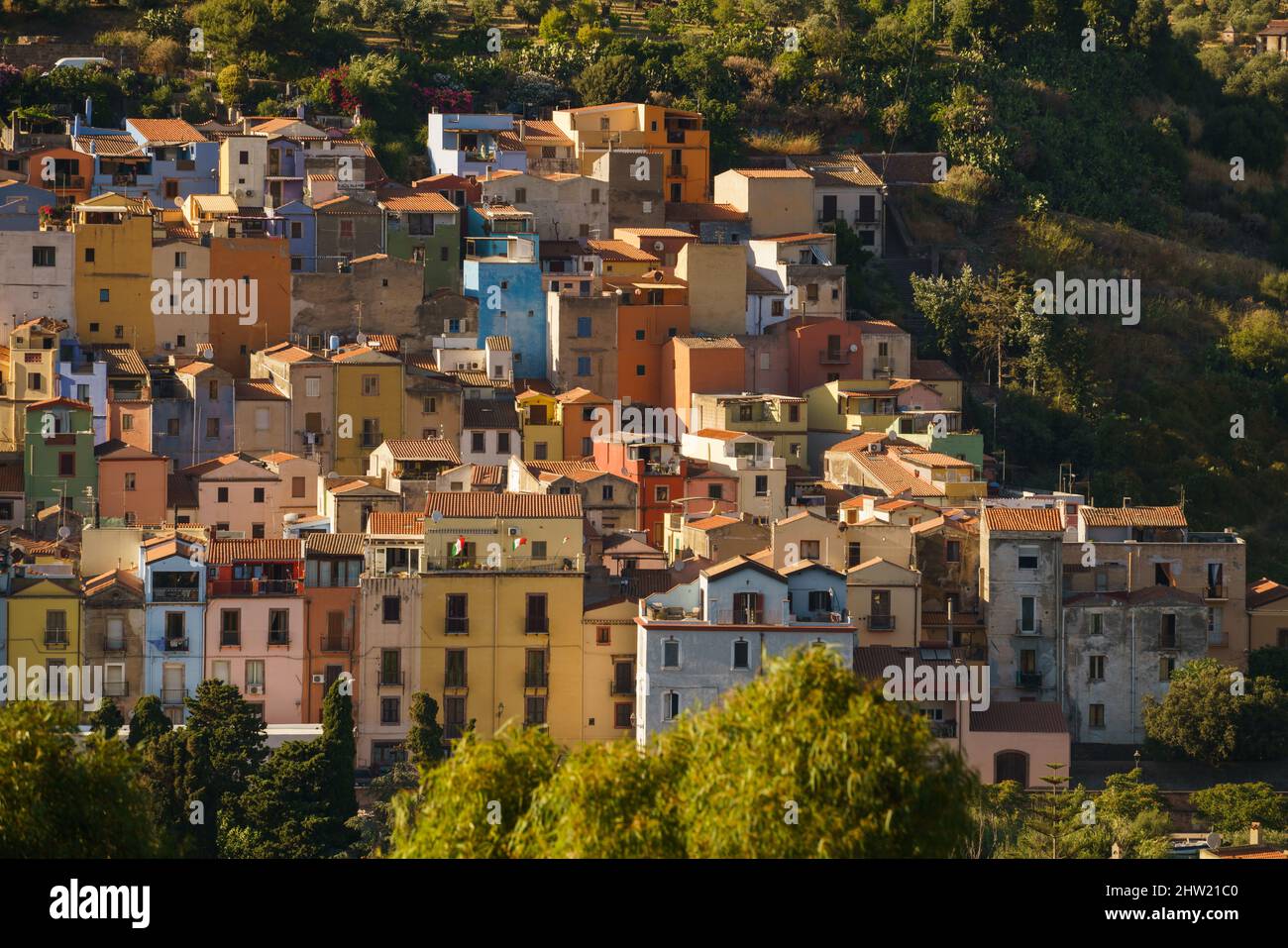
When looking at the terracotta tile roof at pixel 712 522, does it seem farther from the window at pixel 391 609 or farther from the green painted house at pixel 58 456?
the green painted house at pixel 58 456

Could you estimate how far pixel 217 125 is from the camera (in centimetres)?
7306

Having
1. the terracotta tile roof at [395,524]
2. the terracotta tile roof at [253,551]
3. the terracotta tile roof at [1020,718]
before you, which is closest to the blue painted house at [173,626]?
the terracotta tile roof at [253,551]

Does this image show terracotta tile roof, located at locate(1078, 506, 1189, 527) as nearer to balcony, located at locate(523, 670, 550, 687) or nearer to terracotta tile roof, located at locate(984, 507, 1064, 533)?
terracotta tile roof, located at locate(984, 507, 1064, 533)

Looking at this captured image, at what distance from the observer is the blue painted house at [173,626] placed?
53.0 meters

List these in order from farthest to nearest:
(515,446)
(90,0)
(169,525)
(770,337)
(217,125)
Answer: (90,0) < (217,125) < (770,337) < (515,446) < (169,525)

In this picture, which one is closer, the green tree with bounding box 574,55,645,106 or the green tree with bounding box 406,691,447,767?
the green tree with bounding box 406,691,447,767

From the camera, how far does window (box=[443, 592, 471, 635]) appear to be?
53.4m


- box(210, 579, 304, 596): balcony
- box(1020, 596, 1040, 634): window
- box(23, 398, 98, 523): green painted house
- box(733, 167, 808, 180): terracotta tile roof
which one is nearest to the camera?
box(210, 579, 304, 596): balcony

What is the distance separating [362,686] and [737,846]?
23312 millimetres

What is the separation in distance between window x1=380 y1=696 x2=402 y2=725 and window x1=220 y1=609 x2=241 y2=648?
2.52 metres

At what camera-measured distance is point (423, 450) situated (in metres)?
60.5

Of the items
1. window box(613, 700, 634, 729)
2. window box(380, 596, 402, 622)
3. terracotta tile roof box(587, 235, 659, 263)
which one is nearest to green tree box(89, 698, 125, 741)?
window box(380, 596, 402, 622)
